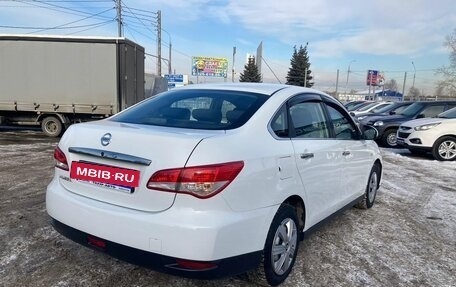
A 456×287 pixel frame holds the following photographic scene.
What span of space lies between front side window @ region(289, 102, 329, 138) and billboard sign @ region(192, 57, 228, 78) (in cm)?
6593

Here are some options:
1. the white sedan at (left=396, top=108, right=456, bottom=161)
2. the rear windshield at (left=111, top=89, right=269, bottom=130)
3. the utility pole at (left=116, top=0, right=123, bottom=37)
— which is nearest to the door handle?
the rear windshield at (left=111, top=89, right=269, bottom=130)

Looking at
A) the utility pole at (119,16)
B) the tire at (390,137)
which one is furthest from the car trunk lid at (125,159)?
the utility pole at (119,16)

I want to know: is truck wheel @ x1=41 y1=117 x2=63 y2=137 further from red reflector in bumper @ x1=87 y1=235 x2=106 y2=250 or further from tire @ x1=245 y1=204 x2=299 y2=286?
tire @ x1=245 y1=204 x2=299 y2=286

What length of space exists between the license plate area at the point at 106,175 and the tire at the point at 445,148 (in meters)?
10.2

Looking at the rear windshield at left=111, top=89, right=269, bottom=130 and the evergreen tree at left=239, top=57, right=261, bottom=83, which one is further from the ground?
the evergreen tree at left=239, top=57, right=261, bottom=83

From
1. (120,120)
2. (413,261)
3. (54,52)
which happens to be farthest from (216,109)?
(54,52)

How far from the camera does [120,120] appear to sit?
3363 millimetres

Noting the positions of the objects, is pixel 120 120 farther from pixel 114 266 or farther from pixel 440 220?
pixel 440 220

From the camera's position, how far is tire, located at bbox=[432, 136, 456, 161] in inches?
423

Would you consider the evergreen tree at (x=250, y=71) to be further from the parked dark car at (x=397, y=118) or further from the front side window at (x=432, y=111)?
the front side window at (x=432, y=111)

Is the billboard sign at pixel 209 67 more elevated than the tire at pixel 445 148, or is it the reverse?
the billboard sign at pixel 209 67

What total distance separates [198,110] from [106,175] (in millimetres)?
1024

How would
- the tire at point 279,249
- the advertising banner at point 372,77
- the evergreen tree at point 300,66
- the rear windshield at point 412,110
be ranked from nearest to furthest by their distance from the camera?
the tire at point 279,249 → the rear windshield at point 412,110 → the evergreen tree at point 300,66 → the advertising banner at point 372,77

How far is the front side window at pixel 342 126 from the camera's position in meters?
4.31
